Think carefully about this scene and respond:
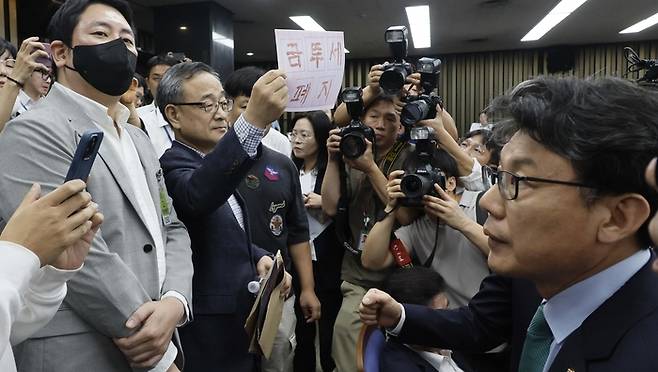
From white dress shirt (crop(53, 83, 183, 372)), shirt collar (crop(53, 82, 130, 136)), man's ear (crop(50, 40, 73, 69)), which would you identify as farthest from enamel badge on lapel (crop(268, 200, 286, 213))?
man's ear (crop(50, 40, 73, 69))

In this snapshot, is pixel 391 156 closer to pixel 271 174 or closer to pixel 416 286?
pixel 271 174

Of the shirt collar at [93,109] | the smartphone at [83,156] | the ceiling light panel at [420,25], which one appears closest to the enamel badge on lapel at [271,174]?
the shirt collar at [93,109]

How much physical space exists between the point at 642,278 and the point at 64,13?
4.70 ft

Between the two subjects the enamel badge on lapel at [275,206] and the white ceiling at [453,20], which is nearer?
the enamel badge on lapel at [275,206]

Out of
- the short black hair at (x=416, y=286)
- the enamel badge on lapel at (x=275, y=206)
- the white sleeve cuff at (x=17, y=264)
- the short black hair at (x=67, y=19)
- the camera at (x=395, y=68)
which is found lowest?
the short black hair at (x=416, y=286)

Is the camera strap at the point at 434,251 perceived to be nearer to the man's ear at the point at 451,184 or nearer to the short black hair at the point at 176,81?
the man's ear at the point at 451,184

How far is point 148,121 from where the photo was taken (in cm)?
271

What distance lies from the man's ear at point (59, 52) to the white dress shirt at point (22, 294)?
0.65m

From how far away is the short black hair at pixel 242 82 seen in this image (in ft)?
7.83

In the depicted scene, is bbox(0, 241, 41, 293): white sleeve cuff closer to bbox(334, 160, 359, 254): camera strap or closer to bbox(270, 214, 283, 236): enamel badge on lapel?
bbox(270, 214, 283, 236): enamel badge on lapel

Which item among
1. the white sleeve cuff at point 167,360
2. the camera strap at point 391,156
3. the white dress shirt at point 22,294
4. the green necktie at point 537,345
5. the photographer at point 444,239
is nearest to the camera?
the white dress shirt at point 22,294

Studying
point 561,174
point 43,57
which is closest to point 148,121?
point 43,57

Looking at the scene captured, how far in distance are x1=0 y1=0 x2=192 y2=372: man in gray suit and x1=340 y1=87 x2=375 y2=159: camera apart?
0.82m

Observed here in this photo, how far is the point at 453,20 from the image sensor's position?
7.56m
